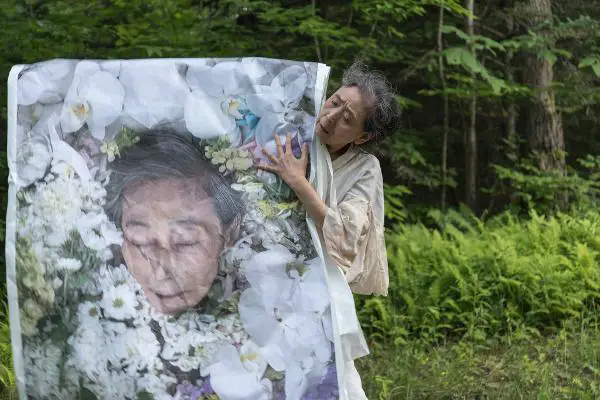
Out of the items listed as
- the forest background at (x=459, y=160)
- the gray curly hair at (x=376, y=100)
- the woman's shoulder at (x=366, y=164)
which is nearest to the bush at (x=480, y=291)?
the forest background at (x=459, y=160)

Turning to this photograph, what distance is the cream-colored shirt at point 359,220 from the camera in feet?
9.71

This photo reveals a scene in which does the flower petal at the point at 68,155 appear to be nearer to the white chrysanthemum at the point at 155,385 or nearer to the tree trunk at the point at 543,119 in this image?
the white chrysanthemum at the point at 155,385

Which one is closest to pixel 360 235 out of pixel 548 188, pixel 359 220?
pixel 359 220

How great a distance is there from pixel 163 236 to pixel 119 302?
253 millimetres

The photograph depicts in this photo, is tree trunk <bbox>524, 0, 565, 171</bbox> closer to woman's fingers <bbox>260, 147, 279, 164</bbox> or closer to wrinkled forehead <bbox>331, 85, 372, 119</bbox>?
wrinkled forehead <bbox>331, 85, 372, 119</bbox>

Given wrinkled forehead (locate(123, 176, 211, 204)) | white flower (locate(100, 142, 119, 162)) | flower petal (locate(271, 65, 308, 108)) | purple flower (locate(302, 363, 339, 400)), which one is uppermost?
flower petal (locate(271, 65, 308, 108))

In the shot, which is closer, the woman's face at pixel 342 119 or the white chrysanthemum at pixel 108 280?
the white chrysanthemum at pixel 108 280

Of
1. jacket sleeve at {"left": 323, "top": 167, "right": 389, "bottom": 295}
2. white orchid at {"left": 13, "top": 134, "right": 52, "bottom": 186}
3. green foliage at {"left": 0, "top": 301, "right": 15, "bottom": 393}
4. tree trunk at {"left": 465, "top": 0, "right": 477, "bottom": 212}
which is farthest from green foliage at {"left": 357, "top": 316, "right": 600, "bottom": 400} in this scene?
tree trunk at {"left": 465, "top": 0, "right": 477, "bottom": 212}

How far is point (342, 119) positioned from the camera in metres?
2.99

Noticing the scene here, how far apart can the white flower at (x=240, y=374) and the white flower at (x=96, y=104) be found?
0.83 metres

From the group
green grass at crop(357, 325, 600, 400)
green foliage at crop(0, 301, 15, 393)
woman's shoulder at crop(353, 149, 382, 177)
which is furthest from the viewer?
green grass at crop(357, 325, 600, 400)

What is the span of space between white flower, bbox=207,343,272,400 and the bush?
123 inches

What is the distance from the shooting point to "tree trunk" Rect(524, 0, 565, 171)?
9.25 meters

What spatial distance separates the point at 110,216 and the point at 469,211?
6.65m
